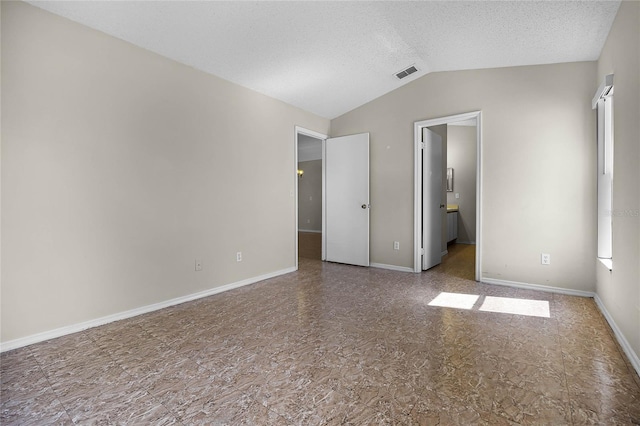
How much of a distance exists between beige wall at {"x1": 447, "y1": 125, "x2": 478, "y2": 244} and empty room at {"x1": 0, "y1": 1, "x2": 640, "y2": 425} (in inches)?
123

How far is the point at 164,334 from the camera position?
8.35 ft

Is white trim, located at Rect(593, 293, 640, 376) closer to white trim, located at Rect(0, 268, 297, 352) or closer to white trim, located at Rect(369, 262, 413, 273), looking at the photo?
white trim, located at Rect(369, 262, 413, 273)

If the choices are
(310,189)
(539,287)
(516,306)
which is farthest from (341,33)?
(310,189)

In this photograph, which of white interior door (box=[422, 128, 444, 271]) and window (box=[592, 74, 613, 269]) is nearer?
window (box=[592, 74, 613, 269])

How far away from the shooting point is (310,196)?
32.9ft

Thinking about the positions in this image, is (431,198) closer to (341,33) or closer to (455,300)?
(455,300)

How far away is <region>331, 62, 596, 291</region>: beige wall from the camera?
350 centimetres

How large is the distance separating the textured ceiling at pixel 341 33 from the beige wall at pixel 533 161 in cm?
22

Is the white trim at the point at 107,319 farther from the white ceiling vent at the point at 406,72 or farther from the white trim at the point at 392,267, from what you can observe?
the white ceiling vent at the point at 406,72

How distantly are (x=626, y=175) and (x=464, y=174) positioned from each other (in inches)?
226

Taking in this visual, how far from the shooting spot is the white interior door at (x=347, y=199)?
5056 millimetres

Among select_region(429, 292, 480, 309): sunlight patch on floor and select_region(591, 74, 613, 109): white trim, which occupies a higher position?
select_region(591, 74, 613, 109): white trim

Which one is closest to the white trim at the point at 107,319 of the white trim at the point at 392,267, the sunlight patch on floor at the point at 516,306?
the white trim at the point at 392,267

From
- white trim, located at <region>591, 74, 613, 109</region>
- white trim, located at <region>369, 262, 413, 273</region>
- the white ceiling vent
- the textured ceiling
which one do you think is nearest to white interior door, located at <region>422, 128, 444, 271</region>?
white trim, located at <region>369, 262, 413, 273</region>
